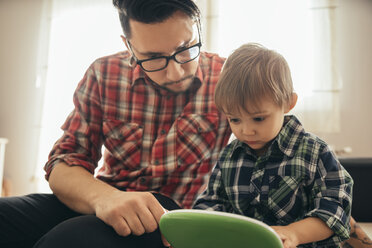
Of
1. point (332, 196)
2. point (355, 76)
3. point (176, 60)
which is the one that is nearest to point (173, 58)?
point (176, 60)

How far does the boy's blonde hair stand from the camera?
2.72 feet

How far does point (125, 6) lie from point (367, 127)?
2506 millimetres

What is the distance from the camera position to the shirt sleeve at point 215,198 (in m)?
0.94

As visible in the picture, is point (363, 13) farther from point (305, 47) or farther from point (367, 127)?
point (367, 127)

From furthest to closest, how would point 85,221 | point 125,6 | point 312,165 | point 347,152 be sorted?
point 347,152
point 125,6
point 312,165
point 85,221

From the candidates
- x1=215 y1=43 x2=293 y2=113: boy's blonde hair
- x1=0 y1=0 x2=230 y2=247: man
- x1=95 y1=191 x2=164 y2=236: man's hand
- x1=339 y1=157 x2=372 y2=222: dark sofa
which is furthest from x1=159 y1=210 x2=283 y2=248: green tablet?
x1=339 y1=157 x2=372 y2=222: dark sofa

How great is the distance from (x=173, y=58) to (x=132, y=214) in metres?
0.47

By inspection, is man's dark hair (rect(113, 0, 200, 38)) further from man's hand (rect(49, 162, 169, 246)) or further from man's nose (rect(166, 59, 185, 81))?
man's hand (rect(49, 162, 169, 246))

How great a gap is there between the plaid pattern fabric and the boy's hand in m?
Result: 0.09

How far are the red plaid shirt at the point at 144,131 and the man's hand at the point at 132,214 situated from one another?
0.36m

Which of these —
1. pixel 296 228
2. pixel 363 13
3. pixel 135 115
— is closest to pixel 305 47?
pixel 363 13

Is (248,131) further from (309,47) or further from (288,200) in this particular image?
(309,47)

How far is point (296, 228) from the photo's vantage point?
2.40ft

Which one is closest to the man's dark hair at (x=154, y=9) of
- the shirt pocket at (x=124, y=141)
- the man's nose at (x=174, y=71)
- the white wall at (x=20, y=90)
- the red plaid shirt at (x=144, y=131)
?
the man's nose at (x=174, y=71)
